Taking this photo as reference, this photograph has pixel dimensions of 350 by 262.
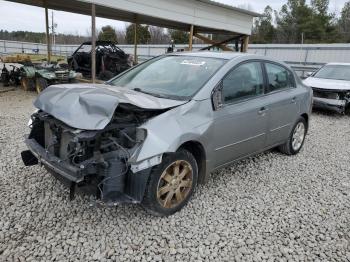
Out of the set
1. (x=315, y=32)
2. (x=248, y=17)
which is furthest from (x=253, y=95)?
(x=315, y=32)

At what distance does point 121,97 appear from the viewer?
10.2ft

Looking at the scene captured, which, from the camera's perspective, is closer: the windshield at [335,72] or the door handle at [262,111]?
the door handle at [262,111]

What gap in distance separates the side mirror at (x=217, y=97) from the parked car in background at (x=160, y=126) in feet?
0.04

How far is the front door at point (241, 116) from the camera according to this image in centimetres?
372

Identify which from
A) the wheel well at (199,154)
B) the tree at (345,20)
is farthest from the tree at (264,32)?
the wheel well at (199,154)

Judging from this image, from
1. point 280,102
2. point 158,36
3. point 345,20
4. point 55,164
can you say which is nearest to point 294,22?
point 345,20

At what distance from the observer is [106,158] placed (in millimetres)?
2873

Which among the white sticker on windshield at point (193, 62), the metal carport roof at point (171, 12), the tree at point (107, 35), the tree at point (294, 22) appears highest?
the tree at point (294, 22)

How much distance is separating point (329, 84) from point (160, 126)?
26.3 feet

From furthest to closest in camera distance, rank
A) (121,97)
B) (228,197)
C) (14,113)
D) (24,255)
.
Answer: (14,113)
(228,197)
(121,97)
(24,255)

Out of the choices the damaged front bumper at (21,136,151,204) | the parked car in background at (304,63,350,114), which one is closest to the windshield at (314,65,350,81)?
the parked car in background at (304,63,350,114)

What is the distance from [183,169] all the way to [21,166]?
2.33 metres

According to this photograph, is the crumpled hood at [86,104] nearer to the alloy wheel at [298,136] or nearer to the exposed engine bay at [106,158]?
the exposed engine bay at [106,158]

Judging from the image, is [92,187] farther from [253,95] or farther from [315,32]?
[315,32]
